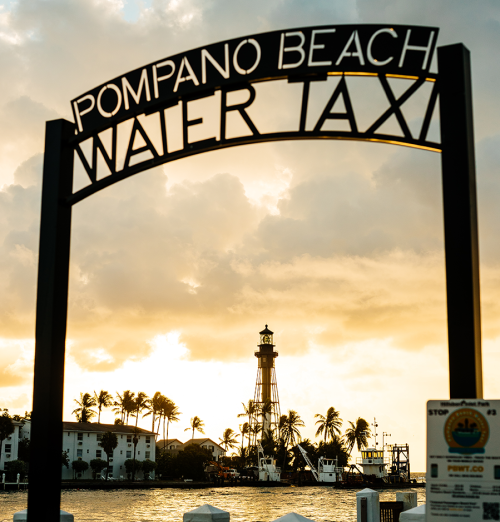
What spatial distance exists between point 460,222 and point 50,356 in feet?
12.1

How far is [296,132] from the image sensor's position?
593cm

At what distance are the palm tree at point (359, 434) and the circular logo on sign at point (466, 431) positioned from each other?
112 m

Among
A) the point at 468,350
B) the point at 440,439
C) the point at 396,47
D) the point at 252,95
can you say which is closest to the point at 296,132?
the point at 252,95

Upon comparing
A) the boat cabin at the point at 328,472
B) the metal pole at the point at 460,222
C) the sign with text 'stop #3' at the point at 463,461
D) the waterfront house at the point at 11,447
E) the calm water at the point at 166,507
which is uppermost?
the metal pole at the point at 460,222

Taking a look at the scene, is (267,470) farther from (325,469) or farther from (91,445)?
(91,445)

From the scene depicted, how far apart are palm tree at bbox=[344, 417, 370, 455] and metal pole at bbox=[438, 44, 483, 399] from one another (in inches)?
4400

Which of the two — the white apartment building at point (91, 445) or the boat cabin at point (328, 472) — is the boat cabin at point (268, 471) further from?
the white apartment building at point (91, 445)

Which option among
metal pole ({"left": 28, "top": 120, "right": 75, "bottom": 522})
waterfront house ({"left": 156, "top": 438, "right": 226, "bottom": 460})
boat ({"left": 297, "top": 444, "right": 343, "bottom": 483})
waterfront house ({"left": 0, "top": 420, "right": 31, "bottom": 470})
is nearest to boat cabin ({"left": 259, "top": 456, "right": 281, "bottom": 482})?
boat ({"left": 297, "top": 444, "right": 343, "bottom": 483})

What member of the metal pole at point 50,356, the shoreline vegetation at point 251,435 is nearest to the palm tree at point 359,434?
the shoreline vegetation at point 251,435

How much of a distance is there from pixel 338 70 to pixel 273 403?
9961 cm

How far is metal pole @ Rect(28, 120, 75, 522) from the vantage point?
6.09 meters

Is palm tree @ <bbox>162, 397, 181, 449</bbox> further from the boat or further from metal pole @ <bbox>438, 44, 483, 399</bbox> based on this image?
metal pole @ <bbox>438, 44, 483, 399</bbox>

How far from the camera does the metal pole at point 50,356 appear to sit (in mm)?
6094

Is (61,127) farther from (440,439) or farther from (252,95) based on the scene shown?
(440,439)
